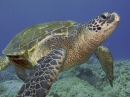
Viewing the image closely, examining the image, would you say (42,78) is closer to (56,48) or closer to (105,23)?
(56,48)

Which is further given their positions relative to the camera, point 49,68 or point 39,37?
point 39,37

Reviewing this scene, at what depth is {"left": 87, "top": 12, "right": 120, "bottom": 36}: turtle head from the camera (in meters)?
4.03

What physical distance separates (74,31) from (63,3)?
13800 centimetres

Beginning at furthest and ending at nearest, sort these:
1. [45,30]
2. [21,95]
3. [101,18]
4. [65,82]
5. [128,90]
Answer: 1. [65,82]
2. [128,90]
3. [45,30]
4. [101,18]
5. [21,95]

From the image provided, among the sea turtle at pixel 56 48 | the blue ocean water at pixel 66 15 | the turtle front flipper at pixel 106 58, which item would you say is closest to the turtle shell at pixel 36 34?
the sea turtle at pixel 56 48

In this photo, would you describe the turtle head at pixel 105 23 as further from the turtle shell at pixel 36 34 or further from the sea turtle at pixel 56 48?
the turtle shell at pixel 36 34

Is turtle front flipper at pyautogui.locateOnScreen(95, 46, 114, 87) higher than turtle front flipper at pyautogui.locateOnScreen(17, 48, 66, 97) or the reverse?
higher

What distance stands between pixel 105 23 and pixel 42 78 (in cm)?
179

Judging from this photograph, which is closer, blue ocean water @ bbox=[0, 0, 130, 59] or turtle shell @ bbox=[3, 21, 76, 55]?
turtle shell @ bbox=[3, 21, 76, 55]

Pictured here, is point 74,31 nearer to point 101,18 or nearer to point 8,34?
point 101,18

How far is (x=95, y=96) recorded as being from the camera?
5.71 metres

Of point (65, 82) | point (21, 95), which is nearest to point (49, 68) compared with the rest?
point (21, 95)

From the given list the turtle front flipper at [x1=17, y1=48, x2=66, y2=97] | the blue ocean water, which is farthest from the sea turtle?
the blue ocean water

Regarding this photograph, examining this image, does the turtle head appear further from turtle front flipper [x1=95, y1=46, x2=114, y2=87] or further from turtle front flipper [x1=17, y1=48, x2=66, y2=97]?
turtle front flipper [x1=95, y1=46, x2=114, y2=87]
